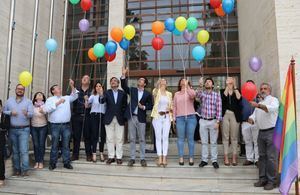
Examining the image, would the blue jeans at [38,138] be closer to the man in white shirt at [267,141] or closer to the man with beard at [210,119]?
the man with beard at [210,119]

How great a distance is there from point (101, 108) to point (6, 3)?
410 centimetres

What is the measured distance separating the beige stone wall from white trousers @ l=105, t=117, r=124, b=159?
3.39 m

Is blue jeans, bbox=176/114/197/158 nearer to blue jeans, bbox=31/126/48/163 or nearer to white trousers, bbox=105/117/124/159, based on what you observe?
white trousers, bbox=105/117/124/159

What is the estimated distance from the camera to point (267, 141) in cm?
483

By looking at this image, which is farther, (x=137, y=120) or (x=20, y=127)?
(x=137, y=120)

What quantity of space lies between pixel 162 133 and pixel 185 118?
508 mm

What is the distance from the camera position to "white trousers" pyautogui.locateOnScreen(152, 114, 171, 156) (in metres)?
5.49

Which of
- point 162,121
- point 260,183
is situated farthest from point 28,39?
point 260,183

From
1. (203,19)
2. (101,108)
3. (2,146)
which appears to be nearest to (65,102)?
(101,108)

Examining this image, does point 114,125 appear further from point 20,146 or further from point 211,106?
point 211,106

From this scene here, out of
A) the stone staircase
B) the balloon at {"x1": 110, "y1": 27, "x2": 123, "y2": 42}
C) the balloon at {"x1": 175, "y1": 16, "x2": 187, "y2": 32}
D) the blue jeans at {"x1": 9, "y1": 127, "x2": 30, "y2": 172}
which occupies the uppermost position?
the balloon at {"x1": 175, "y1": 16, "x2": 187, "y2": 32}

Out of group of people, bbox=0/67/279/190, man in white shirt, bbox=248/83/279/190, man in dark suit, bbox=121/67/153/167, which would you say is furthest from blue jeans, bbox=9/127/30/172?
man in white shirt, bbox=248/83/279/190

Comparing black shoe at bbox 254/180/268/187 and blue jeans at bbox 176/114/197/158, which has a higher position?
blue jeans at bbox 176/114/197/158

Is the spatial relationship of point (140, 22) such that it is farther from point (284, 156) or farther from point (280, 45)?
point (284, 156)
